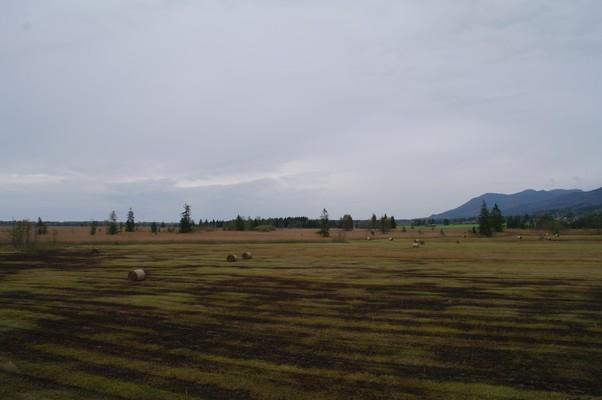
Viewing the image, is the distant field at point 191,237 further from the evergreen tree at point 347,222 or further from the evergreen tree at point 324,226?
the evergreen tree at point 347,222

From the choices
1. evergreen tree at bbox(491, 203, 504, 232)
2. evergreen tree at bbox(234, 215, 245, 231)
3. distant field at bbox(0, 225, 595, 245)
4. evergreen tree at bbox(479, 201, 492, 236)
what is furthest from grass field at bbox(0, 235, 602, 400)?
evergreen tree at bbox(234, 215, 245, 231)

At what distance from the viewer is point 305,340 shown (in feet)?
44.3

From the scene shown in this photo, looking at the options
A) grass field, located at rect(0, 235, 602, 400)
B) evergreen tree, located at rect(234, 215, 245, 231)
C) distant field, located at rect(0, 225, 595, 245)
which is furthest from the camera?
evergreen tree, located at rect(234, 215, 245, 231)

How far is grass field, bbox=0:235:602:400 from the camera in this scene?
9.72 m

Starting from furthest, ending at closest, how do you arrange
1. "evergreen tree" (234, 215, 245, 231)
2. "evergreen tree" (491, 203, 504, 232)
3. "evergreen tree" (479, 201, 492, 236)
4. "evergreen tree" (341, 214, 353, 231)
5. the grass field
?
"evergreen tree" (341, 214, 353, 231), "evergreen tree" (234, 215, 245, 231), "evergreen tree" (491, 203, 504, 232), "evergreen tree" (479, 201, 492, 236), the grass field

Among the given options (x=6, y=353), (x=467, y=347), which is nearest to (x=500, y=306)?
(x=467, y=347)

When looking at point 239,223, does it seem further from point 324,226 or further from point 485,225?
point 485,225

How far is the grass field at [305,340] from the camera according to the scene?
9719mm

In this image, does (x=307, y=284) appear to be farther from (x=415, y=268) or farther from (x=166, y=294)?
(x=415, y=268)

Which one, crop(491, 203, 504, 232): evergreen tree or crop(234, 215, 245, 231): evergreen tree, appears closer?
crop(491, 203, 504, 232): evergreen tree

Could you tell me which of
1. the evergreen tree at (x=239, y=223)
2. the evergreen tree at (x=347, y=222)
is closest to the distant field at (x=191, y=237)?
the evergreen tree at (x=239, y=223)

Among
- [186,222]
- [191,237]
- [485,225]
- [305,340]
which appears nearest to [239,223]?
[186,222]

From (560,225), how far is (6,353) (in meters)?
154

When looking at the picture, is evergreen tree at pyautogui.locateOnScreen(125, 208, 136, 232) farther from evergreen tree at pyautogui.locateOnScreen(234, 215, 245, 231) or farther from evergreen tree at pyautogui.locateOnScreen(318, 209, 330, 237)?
evergreen tree at pyautogui.locateOnScreen(318, 209, 330, 237)
